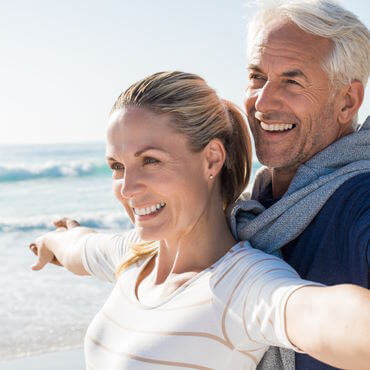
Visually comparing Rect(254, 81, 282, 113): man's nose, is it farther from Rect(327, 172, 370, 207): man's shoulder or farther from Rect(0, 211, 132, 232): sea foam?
Rect(0, 211, 132, 232): sea foam

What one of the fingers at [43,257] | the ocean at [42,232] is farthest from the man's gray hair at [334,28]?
the ocean at [42,232]

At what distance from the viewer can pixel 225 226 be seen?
6.53 feet

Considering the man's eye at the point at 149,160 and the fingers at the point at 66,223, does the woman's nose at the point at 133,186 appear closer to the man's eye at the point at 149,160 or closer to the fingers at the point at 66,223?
the man's eye at the point at 149,160

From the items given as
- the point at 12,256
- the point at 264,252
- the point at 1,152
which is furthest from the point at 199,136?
the point at 1,152

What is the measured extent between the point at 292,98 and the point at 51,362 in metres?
2.62

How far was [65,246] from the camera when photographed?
2.73 metres

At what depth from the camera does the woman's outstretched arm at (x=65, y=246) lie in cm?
262

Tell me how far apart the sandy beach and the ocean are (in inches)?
5.6

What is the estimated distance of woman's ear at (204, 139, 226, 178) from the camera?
1897 mm

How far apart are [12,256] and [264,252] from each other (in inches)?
267

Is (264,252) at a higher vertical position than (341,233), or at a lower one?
lower

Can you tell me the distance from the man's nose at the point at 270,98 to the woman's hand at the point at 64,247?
3.16 feet

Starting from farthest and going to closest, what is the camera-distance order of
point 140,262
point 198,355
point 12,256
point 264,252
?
point 12,256
point 140,262
point 264,252
point 198,355

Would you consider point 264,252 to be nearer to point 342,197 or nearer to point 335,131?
point 342,197
